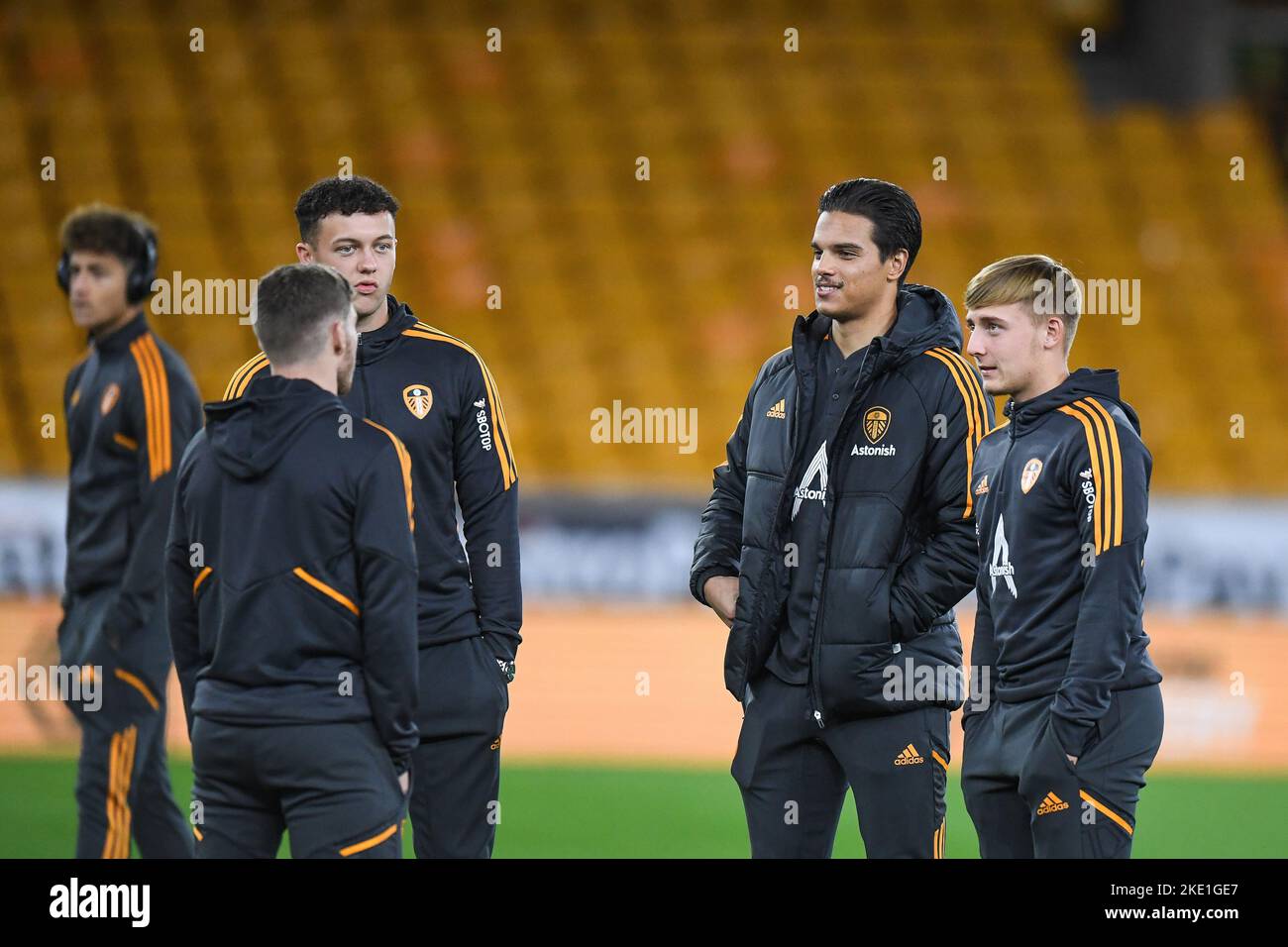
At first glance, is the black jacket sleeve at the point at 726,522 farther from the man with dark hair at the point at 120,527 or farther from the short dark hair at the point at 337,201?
the man with dark hair at the point at 120,527

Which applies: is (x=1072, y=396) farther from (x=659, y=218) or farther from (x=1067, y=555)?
(x=659, y=218)

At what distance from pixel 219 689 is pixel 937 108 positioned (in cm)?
1118

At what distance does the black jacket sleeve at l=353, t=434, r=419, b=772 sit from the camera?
10.7 ft

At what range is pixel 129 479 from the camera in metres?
4.75

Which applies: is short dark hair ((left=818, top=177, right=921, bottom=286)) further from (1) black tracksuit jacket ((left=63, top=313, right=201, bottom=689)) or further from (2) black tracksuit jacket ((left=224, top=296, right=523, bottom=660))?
(1) black tracksuit jacket ((left=63, top=313, right=201, bottom=689))

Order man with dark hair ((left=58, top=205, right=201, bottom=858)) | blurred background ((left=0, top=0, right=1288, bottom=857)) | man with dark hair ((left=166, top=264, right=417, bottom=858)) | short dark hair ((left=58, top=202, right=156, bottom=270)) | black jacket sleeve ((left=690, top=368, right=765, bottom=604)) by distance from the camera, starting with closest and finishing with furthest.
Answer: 1. man with dark hair ((left=166, top=264, right=417, bottom=858))
2. black jacket sleeve ((left=690, top=368, right=765, bottom=604))
3. man with dark hair ((left=58, top=205, right=201, bottom=858))
4. short dark hair ((left=58, top=202, right=156, bottom=270))
5. blurred background ((left=0, top=0, right=1288, bottom=857))

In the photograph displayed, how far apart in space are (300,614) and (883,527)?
4.63 ft

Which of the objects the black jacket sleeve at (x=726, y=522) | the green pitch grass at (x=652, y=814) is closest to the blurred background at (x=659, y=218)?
the green pitch grass at (x=652, y=814)

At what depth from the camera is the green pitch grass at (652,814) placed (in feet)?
20.1

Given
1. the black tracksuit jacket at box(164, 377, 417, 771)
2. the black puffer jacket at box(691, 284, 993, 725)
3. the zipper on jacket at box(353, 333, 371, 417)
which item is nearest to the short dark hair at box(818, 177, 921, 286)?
the black puffer jacket at box(691, 284, 993, 725)

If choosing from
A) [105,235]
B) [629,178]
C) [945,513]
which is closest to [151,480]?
[105,235]

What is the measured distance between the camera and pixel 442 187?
1212cm

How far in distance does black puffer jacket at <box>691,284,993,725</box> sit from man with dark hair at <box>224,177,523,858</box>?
62cm
